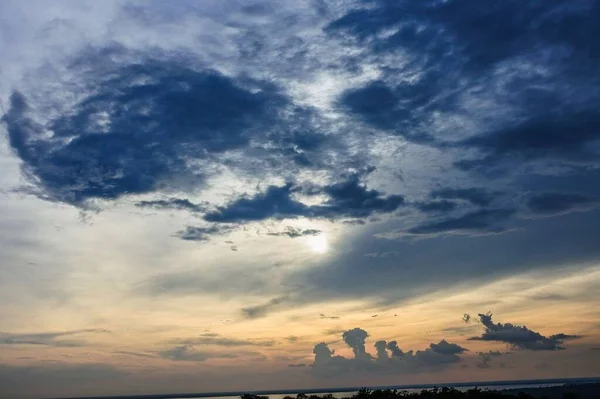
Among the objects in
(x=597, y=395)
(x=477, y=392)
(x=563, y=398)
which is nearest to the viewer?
(x=477, y=392)

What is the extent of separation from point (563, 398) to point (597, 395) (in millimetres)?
10918

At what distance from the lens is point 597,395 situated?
80.5 metres

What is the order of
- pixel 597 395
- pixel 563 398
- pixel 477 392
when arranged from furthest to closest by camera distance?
pixel 597 395, pixel 563 398, pixel 477 392

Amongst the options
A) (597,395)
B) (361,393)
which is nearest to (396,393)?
(361,393)

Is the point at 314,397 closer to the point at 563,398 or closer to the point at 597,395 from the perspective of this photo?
the point at 563,398

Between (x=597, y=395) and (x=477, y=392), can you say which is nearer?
(x=477, y=392)

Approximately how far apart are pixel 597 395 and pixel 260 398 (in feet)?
182

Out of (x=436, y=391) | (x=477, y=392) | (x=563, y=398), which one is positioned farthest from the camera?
(x=563, y=398)

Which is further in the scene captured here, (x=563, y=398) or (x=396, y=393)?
(x=563, y=398)

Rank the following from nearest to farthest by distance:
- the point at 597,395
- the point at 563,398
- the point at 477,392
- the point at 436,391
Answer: the point at 477,392 < the point at 436,391 < the point at 563,398 < the point at 597,395

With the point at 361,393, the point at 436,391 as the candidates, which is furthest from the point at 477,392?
the point at 361,393

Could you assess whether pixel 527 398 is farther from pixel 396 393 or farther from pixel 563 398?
pixel 396 393

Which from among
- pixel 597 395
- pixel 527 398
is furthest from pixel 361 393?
pixel 597 395

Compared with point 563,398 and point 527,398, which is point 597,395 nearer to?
point 563,398
